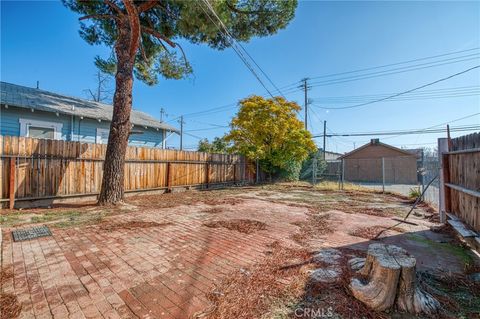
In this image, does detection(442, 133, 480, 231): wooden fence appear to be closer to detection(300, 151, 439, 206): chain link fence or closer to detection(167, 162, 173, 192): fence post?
detection(167, 162, 173, 192): fence post

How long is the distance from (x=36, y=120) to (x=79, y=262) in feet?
28.5

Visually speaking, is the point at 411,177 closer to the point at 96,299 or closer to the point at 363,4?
the point at 363,4

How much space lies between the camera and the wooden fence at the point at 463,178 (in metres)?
2.89

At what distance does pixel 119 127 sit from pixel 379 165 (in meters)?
23.1

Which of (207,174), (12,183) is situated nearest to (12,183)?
(12,183)

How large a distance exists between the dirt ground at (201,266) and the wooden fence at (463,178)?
1.72ft

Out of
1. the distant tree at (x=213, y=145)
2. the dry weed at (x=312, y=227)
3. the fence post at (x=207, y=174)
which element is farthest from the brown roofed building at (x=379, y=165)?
the dry weed at (x=312, y=227)

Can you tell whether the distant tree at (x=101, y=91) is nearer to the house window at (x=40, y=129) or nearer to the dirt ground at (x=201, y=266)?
the house window at (x=40, y=129)

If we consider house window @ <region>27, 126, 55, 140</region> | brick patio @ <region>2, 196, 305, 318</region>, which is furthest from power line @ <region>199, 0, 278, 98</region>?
house window @ <region>27, 126, 55, 140</region>

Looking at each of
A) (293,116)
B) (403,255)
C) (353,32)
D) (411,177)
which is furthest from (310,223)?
(411,177)

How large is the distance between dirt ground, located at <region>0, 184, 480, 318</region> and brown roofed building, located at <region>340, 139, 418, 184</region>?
61.0 feet

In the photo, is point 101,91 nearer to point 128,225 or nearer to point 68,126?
point 68,126

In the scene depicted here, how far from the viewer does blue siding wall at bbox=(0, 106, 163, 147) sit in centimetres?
766

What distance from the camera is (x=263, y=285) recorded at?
2070 millimetres
